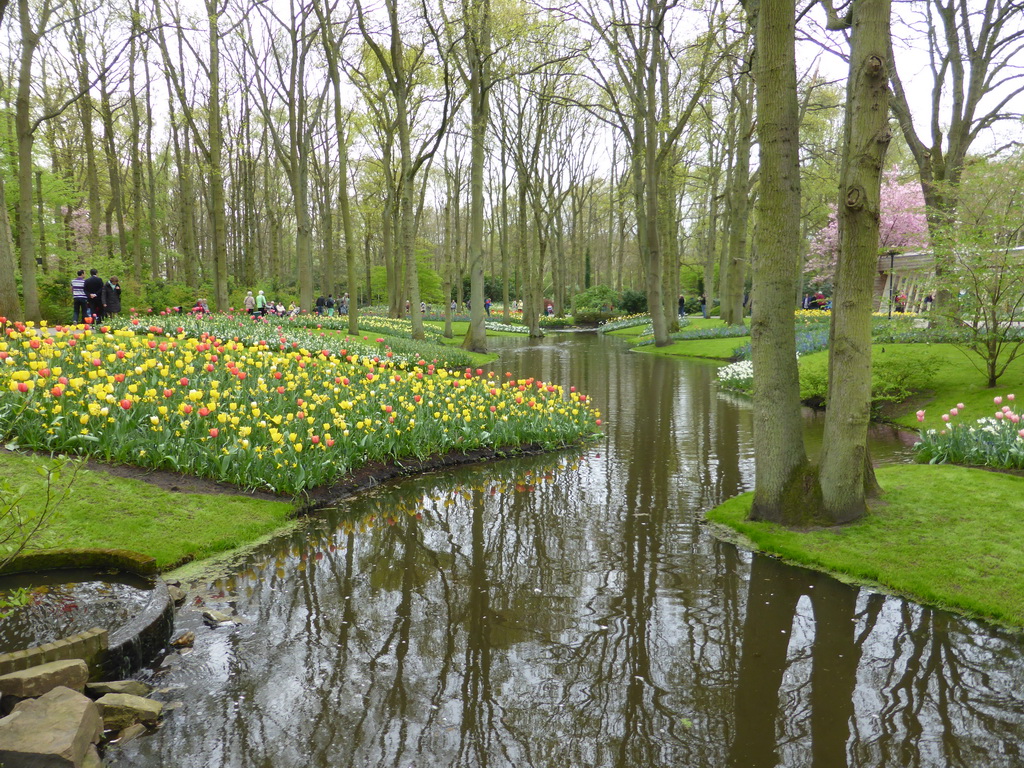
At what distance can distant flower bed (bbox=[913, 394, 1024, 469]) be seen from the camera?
653 cm

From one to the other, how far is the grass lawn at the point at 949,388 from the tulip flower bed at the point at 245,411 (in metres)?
4.78

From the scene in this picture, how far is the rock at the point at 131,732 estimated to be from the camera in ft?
8.97

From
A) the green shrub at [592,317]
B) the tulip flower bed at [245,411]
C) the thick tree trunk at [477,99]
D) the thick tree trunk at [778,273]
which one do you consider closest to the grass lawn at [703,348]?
the thick tree trunk at [477,99]

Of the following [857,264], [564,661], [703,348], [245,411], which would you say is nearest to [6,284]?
[245,411]

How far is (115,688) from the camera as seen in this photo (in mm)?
2943

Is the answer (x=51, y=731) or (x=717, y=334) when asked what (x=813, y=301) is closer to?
(x=717, y=334)

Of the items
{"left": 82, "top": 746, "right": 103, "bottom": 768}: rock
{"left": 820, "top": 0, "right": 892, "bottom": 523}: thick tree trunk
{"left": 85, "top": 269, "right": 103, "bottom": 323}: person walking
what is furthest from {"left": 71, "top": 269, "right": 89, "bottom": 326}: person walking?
{"left": 820, "top": 0, "right": 892, "bottom": 523}: thick tree trunk

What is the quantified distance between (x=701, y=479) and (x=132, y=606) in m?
5.29

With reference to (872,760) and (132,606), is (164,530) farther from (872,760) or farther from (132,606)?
(872,760)

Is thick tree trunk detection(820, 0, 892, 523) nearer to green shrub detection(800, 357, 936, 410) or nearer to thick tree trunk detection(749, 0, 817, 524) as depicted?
thick tree trunk detection(749, 0, 817, 524)

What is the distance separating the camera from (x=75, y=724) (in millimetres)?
2494

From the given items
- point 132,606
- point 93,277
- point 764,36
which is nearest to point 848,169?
point 764,36

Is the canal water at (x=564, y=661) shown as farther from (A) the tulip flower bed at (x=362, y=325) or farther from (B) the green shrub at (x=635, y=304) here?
(B) the green shrub at (x=635, y=304)

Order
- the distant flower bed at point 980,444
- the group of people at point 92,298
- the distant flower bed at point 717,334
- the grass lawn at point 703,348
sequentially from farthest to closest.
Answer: the distant flower bed at point 717,334 < the grass lawn at point 703,348 < the group of people at point 92,298 < the distant flower bed at point 980,444
